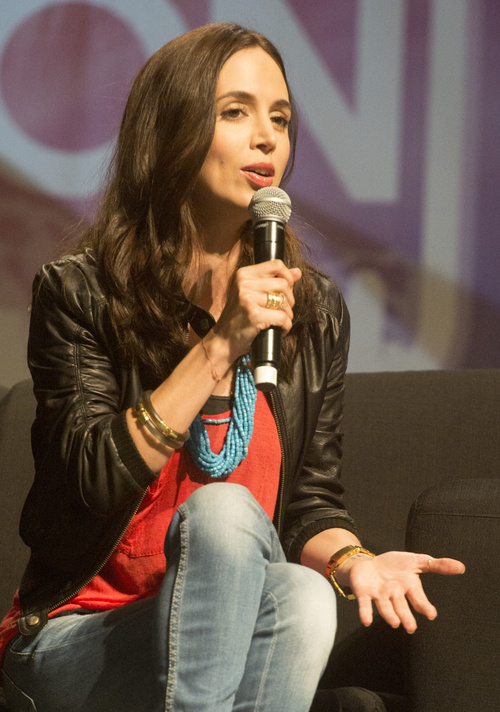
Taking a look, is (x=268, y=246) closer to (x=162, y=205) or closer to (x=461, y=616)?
(x=162, y=205)

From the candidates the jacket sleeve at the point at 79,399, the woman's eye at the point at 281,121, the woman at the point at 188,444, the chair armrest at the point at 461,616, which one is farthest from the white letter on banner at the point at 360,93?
the chair armrest at the point at 461,616

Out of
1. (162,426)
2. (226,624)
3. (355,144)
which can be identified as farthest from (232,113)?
(355,144)

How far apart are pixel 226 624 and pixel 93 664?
249 mm

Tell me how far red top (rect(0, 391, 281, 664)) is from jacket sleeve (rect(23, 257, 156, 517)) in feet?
0.28

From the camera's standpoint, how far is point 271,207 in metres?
1.13

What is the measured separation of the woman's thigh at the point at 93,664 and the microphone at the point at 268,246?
13.7 inches

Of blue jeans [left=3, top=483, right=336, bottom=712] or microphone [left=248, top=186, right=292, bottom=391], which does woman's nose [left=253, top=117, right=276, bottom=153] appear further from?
blue jeans [left=3, top=483, right=336, bottom=712]

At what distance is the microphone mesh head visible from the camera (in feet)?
3.68

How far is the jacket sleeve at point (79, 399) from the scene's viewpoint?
114 centimetres

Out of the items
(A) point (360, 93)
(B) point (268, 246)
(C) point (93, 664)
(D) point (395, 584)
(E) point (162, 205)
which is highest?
(A) point (360, 93)

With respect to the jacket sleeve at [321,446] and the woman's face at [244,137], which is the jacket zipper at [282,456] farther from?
the woman's face at [244,137]

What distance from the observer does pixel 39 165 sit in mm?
2314

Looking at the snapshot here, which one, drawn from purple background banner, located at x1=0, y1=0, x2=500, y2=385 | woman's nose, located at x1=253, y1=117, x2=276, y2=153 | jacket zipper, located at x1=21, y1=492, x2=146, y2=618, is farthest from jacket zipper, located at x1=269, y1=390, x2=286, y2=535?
purple background banner, located at x1=0, y1=0, x2=500, y2=385

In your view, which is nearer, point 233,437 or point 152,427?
point 152,427
